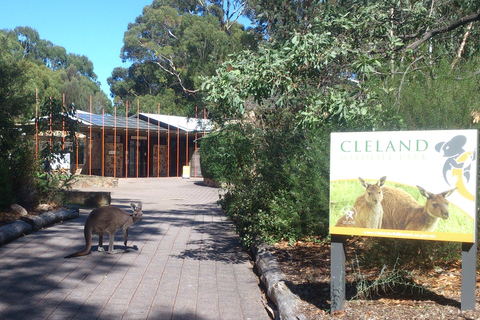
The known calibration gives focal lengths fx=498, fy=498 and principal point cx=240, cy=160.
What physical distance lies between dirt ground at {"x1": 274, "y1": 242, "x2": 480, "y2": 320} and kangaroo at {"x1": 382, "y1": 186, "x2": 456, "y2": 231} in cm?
77

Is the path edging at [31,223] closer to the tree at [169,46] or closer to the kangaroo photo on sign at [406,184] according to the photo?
the kangaroo photo on sign at [406,184]

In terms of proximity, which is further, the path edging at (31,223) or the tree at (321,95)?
the path edging at (31,223)

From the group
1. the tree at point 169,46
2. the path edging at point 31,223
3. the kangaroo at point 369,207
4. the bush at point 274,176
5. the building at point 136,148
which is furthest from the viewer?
the tree at point 169,46

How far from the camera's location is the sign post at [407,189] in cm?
435

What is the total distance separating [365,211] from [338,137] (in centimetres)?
75

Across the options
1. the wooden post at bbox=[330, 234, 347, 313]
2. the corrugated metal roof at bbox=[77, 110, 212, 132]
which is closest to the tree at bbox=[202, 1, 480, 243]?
→ the wooden post at bbox=[330, 234, 347, 313]

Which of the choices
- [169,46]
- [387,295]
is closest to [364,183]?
[387,295]

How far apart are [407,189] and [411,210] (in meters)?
0.20

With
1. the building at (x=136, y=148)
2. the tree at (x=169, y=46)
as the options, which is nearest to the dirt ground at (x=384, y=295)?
the building at (x=136, y=148)

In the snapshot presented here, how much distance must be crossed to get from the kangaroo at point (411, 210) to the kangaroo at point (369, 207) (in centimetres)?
A: 5

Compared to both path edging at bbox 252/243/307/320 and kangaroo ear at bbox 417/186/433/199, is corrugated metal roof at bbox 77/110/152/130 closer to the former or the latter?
path edging at bbox 252/243/307/320

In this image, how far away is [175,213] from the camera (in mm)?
14422

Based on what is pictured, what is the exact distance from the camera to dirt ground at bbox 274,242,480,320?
14.9 ft

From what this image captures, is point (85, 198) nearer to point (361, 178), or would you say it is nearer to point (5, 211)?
point (5, 211)
